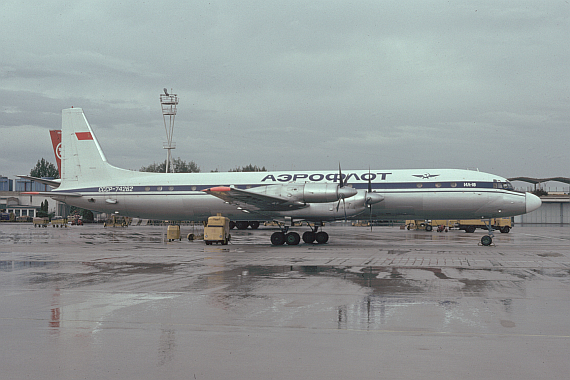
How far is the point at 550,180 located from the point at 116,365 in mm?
116556

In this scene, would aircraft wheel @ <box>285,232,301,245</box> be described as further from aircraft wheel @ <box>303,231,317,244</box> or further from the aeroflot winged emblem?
the aeroflot winged emblem

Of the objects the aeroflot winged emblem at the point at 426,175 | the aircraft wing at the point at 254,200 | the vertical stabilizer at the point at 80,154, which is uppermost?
the vertical stabilizer at the point at 80,154

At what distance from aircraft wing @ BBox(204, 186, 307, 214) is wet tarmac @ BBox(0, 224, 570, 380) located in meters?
10.6

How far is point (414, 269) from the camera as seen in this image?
15992 mm

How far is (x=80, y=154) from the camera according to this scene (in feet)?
113

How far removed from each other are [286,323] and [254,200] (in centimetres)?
1936

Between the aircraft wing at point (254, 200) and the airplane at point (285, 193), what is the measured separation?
0.18 ft

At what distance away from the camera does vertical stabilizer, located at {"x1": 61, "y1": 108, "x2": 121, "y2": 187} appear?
34.0m

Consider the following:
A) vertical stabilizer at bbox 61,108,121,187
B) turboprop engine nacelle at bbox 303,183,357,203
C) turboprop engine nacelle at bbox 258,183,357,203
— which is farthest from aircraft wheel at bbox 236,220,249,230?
turboprop engine nacelle at bbox 303,183,357,203

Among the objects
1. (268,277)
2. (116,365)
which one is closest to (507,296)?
(268,277)

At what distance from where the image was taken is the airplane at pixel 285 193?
27.4m

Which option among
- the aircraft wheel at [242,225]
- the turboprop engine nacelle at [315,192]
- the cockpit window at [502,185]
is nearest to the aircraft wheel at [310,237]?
the turboprop engine nacelle at [315,192]

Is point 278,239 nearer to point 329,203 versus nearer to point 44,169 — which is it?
point 329,203

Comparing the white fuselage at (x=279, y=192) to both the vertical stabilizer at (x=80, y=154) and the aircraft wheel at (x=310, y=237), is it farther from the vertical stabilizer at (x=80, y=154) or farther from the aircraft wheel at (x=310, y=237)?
the aircraft wheel at (x=310, y=237)
